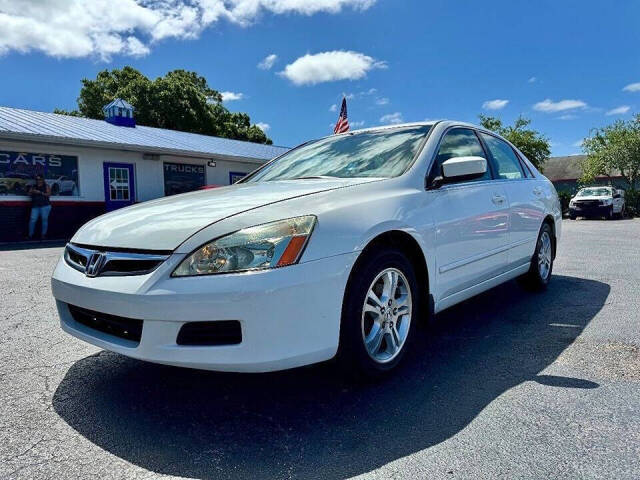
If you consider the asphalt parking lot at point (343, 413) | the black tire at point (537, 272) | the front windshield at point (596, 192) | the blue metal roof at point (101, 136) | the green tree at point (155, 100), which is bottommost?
the asphalt parking lot at point (343, 413)

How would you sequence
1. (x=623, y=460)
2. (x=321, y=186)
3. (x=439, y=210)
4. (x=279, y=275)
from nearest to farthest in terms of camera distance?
1. (x=623, y=460)
2. (x=279, y=275)
3. (x=321, y=186)
4. (x=439, y=210)

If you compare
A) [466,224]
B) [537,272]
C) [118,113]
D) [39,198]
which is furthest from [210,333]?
[118,113]

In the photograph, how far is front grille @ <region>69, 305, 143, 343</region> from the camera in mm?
2188

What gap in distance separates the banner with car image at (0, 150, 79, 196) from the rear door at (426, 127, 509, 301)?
1188 centimetres

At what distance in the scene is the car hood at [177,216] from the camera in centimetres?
224

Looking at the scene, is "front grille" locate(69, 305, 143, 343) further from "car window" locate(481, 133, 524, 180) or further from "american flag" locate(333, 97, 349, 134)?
"american flag" locate(333, 97, 349, 134)

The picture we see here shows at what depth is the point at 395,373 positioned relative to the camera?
109 inches

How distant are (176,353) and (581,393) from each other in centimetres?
209

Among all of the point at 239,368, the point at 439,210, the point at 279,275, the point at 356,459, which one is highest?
the point at 439,210

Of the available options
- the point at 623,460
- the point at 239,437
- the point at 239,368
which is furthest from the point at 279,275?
the point at 623,460

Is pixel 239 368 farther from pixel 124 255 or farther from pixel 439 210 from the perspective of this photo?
pixel 439 210

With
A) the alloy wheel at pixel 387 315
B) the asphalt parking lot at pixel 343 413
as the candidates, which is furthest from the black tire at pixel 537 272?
the alloy wheel at pixel 387 315

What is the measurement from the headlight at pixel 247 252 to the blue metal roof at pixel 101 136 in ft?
36.8

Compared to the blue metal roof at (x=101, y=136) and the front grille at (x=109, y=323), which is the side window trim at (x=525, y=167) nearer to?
the front grille at (x=109, y=323)
